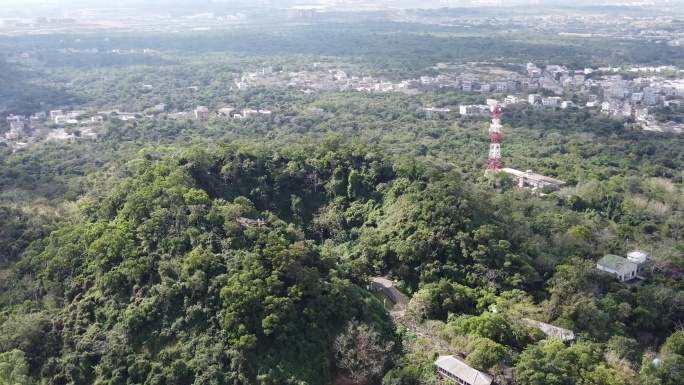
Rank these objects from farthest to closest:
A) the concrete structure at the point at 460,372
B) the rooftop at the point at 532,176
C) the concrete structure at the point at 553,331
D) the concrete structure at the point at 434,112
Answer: the concrete structure at the point at 434,112 → the rooftop at the point at 532,176 → the concrete structure at the point at 553,331 → the concrete structure at the point at 460,372

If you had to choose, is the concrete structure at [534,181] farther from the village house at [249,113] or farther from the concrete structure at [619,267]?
the village house at [249,113]

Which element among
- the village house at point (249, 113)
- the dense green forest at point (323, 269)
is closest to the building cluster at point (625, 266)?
the dense green forest at point (323, 269)

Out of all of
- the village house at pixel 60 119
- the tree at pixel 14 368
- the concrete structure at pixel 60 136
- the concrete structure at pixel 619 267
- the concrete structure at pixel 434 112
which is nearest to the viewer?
the tree at pixel 14 368

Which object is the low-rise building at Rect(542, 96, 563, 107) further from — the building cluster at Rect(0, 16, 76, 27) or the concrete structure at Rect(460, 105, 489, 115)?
the building cluster at Rect(0, 16, 76, 27)

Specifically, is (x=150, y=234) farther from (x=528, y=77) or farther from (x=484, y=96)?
(x=528, y=77)

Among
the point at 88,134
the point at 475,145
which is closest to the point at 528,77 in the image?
the point at 475,145

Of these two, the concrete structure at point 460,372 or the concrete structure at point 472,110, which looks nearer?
the concrete structure at point 460,372
